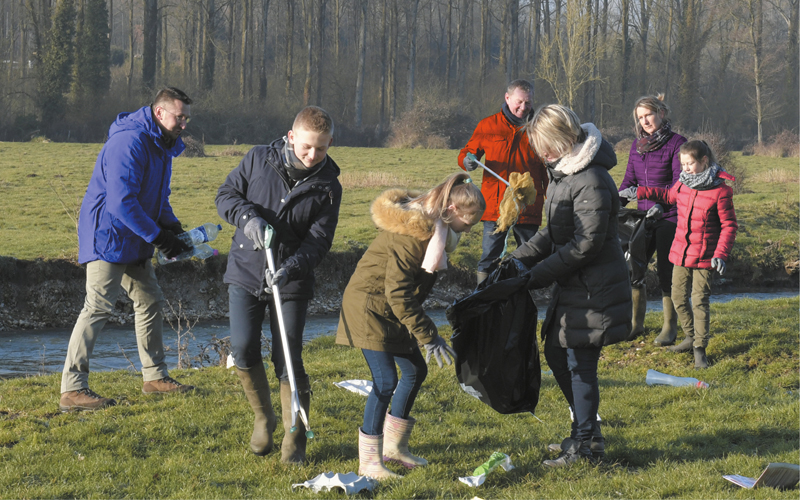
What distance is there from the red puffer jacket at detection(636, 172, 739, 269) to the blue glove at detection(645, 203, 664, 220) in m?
0.21

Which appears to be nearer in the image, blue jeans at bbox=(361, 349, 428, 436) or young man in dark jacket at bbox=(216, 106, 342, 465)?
blue jeans at bbox=(361, 349, 428, 436)

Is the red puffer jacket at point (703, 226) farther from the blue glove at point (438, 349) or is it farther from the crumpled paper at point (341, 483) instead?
the crumpled paper at point (341, 483)

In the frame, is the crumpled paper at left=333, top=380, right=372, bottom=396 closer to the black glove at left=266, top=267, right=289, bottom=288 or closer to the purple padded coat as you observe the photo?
the black glove at left=266, top=267, right=289, bottom=288

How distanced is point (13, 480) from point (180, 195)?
1528 cm

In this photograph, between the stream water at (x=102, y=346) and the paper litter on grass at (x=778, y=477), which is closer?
the paper litter on grass at (x=778, y=477)

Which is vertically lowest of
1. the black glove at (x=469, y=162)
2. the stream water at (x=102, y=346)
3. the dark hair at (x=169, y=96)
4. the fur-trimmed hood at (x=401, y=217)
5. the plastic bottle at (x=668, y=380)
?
the stream water at (x=102, y=346)

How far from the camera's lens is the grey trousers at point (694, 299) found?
7.15 metres

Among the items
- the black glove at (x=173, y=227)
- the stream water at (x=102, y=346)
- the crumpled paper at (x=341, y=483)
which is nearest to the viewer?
the crumpled paper at (x=341, y=483)

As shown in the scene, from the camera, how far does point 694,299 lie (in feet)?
23.7

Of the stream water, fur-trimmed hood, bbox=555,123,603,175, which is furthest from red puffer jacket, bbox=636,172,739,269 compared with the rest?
the stream water

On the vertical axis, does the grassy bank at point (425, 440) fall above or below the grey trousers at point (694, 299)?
below

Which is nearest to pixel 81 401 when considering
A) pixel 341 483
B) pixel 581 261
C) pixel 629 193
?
pixel 341 483

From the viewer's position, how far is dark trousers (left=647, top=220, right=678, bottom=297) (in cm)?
770

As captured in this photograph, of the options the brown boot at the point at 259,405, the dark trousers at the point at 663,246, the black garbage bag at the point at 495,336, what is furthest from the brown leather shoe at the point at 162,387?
the dark trousers at the point at 663,246
